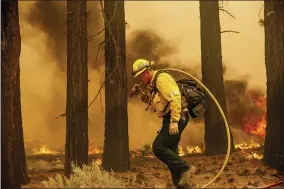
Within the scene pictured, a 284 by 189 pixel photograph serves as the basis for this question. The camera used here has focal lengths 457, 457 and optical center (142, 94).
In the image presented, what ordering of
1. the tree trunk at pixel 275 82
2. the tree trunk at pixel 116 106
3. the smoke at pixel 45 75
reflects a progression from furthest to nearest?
the smoke at pixel 45 75 < the tree trunk at pixel 116 106 < the tree trunk at pixel 275 82

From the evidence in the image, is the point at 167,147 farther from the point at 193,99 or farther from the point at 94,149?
the point at 94,149

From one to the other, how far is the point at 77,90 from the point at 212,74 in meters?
4.97

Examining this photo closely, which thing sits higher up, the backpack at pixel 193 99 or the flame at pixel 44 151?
the backpack at pixel 193 99

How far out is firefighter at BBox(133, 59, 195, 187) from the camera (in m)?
6.73

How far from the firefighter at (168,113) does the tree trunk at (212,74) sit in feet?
20.0

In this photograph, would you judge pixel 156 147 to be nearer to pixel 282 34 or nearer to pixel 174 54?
pixel 282 34

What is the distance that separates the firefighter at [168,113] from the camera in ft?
22.1

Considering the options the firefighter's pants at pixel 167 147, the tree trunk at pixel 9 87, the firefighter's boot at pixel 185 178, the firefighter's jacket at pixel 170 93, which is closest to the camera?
the firefighter's jacket at pixel 170 93

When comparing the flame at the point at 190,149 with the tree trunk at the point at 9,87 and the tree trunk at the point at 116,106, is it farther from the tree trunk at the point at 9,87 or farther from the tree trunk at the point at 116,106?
the tree trunk at the point at 9,87

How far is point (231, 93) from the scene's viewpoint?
17.8 m

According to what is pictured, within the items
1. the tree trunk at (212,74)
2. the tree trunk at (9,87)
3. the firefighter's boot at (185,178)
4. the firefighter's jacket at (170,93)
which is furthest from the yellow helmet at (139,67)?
the tree trunk at (212,74)

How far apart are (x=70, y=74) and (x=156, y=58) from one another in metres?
8.01

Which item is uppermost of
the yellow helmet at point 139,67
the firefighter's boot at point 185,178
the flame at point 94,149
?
the yellow helmet at point 139,67

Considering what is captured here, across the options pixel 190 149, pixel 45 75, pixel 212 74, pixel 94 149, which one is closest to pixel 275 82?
pixel 212 74
